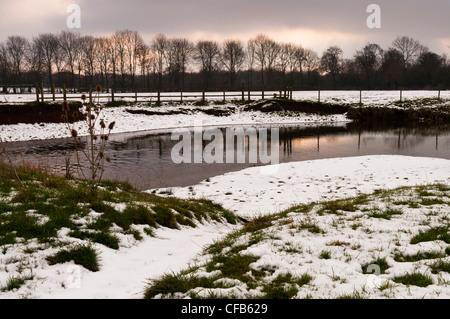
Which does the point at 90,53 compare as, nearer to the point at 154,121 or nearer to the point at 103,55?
the point at 103,55

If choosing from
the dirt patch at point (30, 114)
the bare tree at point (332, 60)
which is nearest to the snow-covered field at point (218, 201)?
the dirt patch at point (30, 114)

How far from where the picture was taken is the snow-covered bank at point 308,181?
1137 centimetres

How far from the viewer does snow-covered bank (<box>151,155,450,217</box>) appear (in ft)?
37.3

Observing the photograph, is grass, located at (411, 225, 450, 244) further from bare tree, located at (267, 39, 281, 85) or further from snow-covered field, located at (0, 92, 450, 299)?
bare tree, located at (267, 39, 281, 85)

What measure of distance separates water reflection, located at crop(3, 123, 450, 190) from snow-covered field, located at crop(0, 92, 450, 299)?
2236 millimetres

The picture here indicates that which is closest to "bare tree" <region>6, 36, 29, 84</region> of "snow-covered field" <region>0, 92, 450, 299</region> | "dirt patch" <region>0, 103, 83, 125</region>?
"dirt patch" <region>0, 103, 83, 125</region>

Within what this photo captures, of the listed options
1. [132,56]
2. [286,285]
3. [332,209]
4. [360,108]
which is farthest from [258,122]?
[132,56]

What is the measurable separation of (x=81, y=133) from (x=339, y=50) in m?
105

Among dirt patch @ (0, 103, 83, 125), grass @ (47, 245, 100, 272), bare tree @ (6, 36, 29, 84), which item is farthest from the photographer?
bare tree @ (6, 36, 29, 84)

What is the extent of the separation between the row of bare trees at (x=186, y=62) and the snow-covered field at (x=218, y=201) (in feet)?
192

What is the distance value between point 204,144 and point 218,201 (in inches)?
533

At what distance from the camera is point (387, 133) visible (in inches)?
1180

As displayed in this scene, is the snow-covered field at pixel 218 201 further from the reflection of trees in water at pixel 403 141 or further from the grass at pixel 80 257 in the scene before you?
the reflection of trees in water at pixel 403 141

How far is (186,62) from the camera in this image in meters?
93.3
